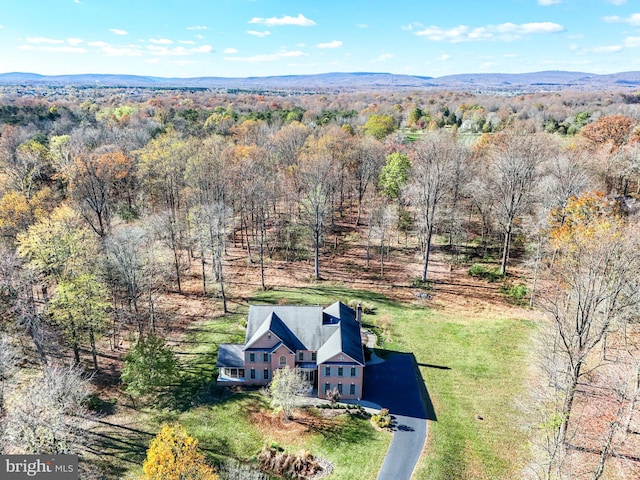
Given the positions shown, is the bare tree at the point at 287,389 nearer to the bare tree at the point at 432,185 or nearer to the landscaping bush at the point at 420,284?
the landscaping bush at the point at 420,284

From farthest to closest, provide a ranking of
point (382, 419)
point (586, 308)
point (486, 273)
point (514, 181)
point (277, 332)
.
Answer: point (486, 273)
point (514, 181)
point (277, 332)
point (382, 419)
point (586, 308)

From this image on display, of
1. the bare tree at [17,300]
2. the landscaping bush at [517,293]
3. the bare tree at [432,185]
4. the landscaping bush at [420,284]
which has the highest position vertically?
the bare tree at [432,185]

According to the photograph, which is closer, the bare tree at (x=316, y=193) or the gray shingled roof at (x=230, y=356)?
the gray shingled roof at (x=230, y=356)

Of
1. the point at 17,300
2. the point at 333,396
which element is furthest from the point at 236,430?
the point at 17,300

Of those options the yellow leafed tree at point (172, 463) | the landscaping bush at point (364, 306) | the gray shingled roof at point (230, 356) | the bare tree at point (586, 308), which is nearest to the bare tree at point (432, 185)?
the landscaping bush at point (364, 306)

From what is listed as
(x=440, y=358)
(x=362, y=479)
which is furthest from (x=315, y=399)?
(x=440, y=358)

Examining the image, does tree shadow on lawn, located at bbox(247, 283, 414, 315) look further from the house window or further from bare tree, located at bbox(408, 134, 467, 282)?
the house window

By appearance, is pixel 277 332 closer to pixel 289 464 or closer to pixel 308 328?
pixel 308 328
